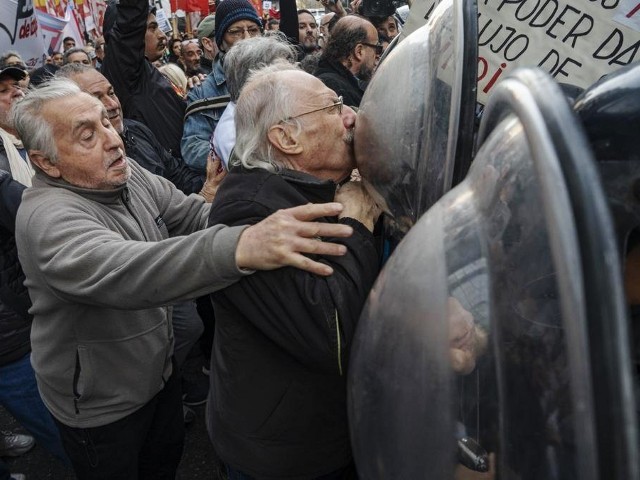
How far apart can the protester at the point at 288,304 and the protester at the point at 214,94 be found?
70.0 inches

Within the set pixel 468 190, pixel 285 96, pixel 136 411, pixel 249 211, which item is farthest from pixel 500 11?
pixel 136 411

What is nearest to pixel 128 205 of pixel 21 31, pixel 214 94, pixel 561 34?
pixel 561 34

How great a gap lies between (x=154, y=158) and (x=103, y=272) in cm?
169

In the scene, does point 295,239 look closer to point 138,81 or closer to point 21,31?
point 138,81

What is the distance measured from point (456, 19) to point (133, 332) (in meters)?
1.37

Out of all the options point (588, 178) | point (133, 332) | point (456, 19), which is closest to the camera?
point (588, 178)

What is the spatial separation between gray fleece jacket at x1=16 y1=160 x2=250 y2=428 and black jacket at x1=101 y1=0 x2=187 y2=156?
1.44 meters

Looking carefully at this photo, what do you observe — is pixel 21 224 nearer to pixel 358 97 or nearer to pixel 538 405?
pixel 538 405

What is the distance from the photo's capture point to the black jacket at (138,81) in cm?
314

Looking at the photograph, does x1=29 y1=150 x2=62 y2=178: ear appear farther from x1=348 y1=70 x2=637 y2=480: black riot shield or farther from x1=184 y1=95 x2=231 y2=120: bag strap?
x1=184 y1=95 x2=231 y2=120: bag strap

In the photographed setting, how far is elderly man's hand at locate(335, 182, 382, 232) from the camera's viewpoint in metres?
1.27

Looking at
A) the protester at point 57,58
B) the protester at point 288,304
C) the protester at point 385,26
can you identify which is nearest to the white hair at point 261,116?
the protester at point 288,304

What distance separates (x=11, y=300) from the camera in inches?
91.7

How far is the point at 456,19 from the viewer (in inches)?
36.3
